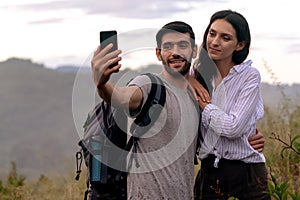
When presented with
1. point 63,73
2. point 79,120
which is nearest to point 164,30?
point 79,120

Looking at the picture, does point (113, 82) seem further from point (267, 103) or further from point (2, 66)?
point (2, 66)

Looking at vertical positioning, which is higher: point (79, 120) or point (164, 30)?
point (164, 30)

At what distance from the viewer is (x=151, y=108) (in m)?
5.11

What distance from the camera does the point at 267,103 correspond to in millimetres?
11586

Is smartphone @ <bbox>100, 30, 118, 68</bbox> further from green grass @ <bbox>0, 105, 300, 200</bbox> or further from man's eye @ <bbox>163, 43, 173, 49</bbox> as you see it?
green grass @ <bbox>0, 105, 300, 200</bbox>

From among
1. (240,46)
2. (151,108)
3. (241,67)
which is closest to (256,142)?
(241,67)

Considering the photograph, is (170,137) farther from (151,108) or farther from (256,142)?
(256,142)

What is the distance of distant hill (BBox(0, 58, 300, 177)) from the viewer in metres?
35.0

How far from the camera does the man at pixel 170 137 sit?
5.21 meters

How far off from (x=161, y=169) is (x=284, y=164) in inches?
166

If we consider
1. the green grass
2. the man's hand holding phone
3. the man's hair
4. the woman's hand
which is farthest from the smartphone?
the green grass

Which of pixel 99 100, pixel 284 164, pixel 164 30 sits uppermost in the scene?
pixel 164 30

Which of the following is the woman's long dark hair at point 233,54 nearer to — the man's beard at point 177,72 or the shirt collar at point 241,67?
the shirt collar at point 241,67

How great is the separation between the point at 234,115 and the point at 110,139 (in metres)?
0.78
